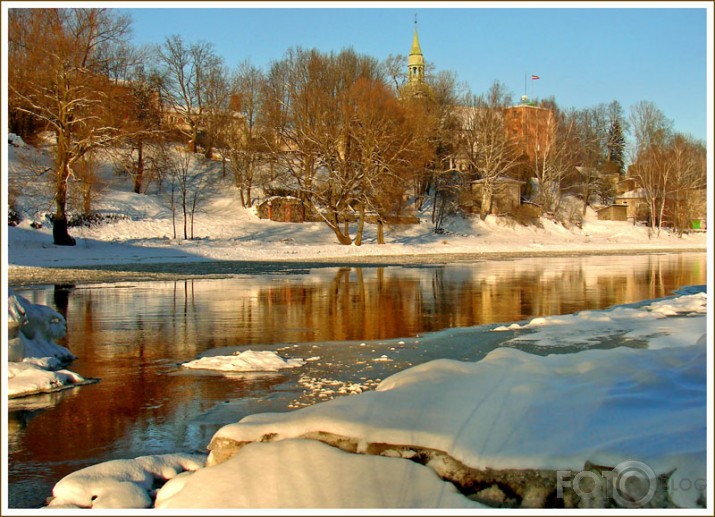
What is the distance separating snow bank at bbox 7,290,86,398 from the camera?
365 inches

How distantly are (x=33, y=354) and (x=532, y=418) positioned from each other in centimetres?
795

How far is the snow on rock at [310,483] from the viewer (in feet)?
15.8

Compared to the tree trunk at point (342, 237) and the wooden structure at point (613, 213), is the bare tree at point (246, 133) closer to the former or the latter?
the tree trunk at point (342, 237)

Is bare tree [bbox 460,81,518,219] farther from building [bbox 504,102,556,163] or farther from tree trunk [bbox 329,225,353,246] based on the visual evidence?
tree trunk [bbox 329,225,353,246]

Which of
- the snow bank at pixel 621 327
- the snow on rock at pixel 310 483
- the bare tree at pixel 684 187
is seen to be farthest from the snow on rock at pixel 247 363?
the bare tree at pixel 684 187

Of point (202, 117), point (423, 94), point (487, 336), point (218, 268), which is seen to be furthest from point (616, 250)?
point (487, 336)

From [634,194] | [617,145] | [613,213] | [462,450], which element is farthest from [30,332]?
[617,145]

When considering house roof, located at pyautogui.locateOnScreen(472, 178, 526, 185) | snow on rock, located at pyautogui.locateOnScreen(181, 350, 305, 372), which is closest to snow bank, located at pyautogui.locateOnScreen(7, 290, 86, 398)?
snow on rock, located at pyautogui.locateOnScreen(181, 350, 305, 372)

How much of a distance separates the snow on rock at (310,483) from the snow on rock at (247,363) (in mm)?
4907

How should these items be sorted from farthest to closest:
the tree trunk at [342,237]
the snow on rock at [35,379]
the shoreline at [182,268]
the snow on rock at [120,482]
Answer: the tree trunk at [342,237], the shoreline at [182,268], the snow on rock at [35,379], the snow on rock at [120,482]

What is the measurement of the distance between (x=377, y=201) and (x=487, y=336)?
36.2 metres

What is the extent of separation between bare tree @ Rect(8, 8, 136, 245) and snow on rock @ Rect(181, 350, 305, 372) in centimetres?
3025

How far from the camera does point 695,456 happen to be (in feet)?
15.3

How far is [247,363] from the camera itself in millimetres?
10445
